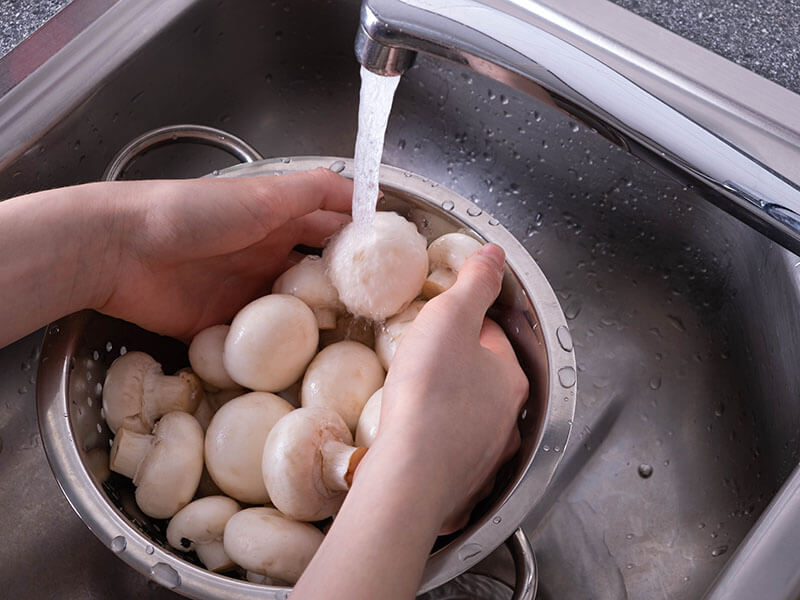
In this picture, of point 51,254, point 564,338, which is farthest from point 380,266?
point 51,254

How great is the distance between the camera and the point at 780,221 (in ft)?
1.38

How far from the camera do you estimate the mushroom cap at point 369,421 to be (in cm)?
61

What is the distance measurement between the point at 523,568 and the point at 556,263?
0.38 m

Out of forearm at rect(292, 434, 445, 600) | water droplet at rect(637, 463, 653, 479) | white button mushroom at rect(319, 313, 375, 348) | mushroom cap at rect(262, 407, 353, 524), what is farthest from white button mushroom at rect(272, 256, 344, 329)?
water droplet at rect(637, 463, 653, 479)

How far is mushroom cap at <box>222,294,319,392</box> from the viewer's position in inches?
25.2

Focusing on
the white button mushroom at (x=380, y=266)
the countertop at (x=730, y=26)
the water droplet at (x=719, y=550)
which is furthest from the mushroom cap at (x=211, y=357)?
the water droplet at (x=719, y=550)

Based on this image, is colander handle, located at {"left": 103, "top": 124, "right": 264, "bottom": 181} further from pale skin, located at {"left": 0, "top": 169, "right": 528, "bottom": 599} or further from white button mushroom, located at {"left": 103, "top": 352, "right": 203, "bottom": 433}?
white button mushroom, located at {"left": 103, "top": 352, "right": 203, "bottom": 433}

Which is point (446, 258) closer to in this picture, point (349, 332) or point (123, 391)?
point (349, 332)

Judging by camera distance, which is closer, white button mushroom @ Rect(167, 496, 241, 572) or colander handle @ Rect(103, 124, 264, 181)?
white button mushroom @ Rect(167, 496, 241, 572)

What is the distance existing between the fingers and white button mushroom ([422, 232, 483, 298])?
0.31ft

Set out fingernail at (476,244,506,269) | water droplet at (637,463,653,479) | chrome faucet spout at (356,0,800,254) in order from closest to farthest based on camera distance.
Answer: chrome faucet spout at (356,0,800,254)
fingernail at (476,244,506,269)
water droplet at (637,463,653,479)

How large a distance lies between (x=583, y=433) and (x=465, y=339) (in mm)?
288

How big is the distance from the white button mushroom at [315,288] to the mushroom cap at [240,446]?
103 mm

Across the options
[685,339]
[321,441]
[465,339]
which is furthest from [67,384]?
[685,339]
